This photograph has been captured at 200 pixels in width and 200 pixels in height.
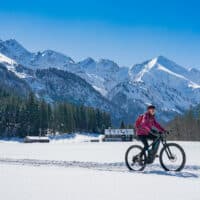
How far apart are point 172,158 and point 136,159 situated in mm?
1622

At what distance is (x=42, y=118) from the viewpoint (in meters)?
138

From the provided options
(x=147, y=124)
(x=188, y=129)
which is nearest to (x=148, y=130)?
(x=147, y=124)

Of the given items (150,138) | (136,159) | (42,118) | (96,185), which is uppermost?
(42,118)

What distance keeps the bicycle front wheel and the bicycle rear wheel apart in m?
0.84

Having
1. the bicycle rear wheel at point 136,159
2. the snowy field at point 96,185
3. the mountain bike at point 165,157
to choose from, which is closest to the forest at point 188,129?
the bicycle rear wheel at point 136,159

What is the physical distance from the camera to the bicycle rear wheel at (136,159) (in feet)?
55.5

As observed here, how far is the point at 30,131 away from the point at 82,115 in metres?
30.0

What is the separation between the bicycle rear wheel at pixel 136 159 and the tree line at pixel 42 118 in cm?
11703

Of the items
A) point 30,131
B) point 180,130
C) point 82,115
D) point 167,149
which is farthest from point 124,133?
point 167,149

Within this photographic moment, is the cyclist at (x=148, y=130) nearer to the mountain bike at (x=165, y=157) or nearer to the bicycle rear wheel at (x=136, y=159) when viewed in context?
the mountain bike at (x=165, y=157)

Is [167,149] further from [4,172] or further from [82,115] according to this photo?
[82,115]

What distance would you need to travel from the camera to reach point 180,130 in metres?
127

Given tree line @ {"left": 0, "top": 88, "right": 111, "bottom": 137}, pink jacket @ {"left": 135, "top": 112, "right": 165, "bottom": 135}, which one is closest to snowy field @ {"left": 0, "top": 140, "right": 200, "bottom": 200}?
pink jacket @ {"left": 135, "top": 112, "right": 165, "bottom": 135}

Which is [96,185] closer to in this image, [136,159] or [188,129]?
[136,159]
